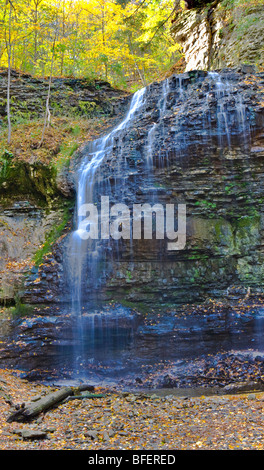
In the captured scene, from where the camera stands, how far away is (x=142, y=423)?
4637 millimetres

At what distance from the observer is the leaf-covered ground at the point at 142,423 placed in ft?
12.6

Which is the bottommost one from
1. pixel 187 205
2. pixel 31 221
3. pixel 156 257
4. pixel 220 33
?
pixel 156 257

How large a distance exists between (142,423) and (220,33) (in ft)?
51.0

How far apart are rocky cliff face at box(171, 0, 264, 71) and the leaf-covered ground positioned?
39.9ft

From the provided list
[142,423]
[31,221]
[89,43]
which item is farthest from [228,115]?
[89,43]

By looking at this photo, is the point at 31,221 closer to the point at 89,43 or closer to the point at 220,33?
the point at 220,33

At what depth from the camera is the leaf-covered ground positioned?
151 inches

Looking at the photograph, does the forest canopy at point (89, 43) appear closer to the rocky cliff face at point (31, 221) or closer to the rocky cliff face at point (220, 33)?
the rocky cliff face at point (220, 33)

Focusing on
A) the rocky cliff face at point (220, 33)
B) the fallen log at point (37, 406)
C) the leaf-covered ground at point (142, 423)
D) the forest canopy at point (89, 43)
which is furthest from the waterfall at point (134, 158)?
the forest canopy at point (89, 43)

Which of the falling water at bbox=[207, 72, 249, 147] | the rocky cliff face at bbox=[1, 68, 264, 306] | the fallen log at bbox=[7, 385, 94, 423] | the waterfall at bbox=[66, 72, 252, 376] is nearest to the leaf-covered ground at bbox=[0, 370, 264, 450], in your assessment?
the fallen log at bbox=[7, 385, 94, 423]

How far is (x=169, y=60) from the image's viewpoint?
19.2 m

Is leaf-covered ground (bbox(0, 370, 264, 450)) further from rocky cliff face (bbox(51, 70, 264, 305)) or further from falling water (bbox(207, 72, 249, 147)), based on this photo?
falling water (bbox(207, 72, 249, 147))

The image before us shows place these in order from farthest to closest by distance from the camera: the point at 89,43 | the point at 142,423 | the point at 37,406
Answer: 1. the point at 89,43
2. the point at 37,406
3. the point at 142,423

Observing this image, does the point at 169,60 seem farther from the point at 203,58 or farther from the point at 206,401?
the point at 206,401
